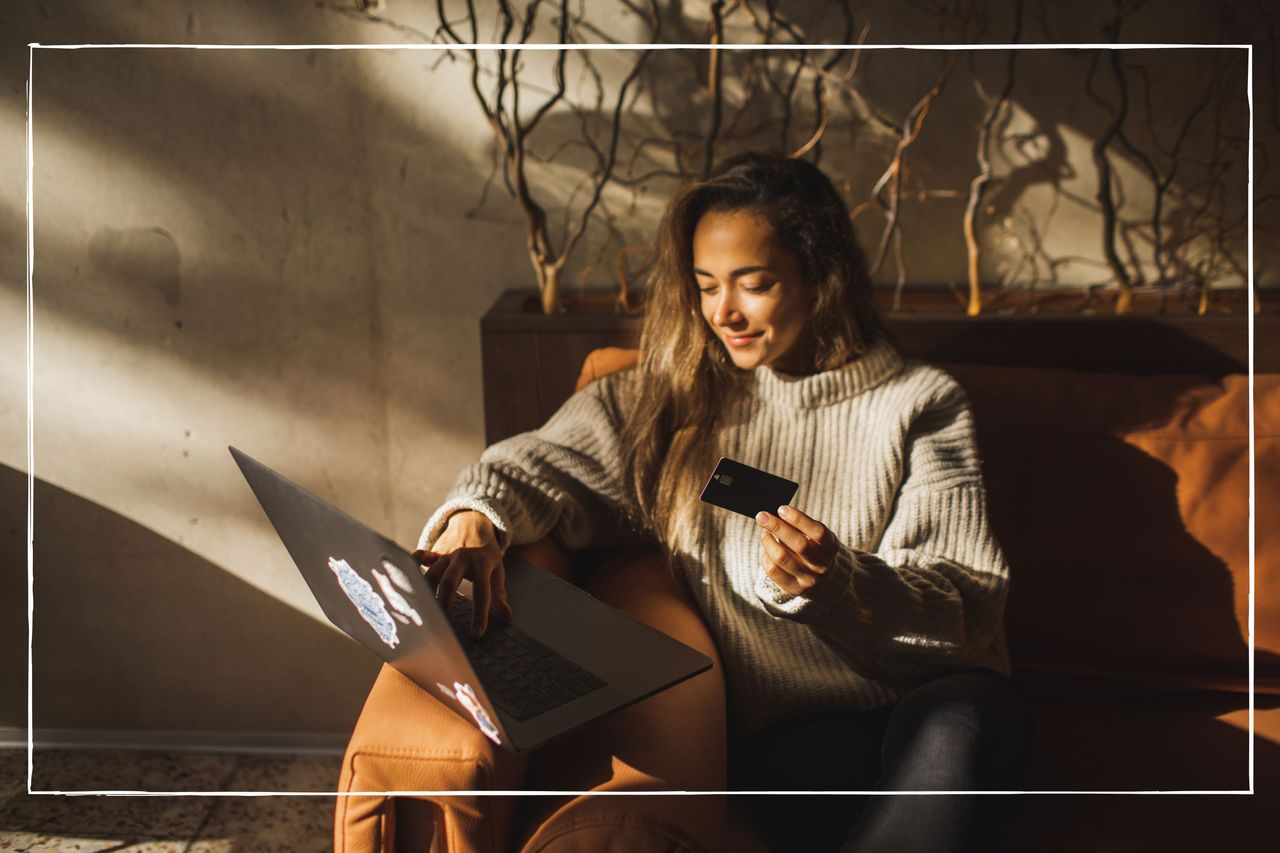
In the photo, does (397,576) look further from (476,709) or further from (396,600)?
(476,709)

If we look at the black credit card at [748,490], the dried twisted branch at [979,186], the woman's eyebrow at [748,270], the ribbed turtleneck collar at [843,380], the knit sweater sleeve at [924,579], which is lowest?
the knit sweater sleeve at [924,579]

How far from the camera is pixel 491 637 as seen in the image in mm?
1000

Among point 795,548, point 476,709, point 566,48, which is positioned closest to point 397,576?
point 476,709

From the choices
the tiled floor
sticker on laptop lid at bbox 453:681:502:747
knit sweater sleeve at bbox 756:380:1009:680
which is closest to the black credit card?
knit sweater sleeve at bbox 756:380:1009:680

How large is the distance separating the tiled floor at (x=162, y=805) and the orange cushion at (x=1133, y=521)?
1122 mm

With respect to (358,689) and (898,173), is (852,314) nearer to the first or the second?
(898,173)

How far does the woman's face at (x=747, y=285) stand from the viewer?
114 centimetres

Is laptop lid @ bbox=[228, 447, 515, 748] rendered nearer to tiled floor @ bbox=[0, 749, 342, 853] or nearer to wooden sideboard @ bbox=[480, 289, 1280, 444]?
wooden sideboard @ bbox=[480, 289, 1280, 444]

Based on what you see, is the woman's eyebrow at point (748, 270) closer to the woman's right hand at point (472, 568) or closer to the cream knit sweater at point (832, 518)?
the cream knit sweater at point (832, 518)

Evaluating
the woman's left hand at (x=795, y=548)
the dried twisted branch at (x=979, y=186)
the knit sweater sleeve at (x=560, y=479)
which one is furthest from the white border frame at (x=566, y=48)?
the knit sweater sleeve at (x=560, y=479)

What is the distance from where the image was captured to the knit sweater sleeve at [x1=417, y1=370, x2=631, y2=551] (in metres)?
1.16

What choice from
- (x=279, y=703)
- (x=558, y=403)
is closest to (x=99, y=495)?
(x=279, y=703)

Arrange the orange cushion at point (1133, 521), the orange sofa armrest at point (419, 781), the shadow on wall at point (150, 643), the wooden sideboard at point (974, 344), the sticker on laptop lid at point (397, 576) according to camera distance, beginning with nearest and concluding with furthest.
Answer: the sticker on laptop lid at point (397, 576) → the orange sofa armrest at point (419, 781) → the orange cushion at point (1133, 521) → the wooden sideboard at point (974, 344) → the shadow on wall at point (150, 643)

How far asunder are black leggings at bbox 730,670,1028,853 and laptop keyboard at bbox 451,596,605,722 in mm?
269
